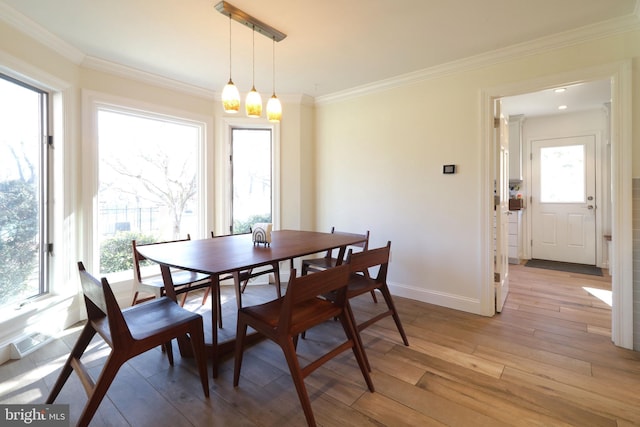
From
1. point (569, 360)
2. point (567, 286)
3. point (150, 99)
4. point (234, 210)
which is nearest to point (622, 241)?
point (569, 360)

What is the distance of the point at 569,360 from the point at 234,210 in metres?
3.60

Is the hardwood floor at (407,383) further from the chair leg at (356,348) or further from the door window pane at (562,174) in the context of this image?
the door window pane at (562,174)

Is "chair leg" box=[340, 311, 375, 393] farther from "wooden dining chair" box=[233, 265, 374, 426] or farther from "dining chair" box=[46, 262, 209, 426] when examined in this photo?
"dining chair" box=[46, 262, 209, 426]

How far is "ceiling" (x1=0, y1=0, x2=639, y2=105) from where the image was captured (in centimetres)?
204

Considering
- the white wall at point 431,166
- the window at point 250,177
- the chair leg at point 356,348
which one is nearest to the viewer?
the chair leg at point 356,348

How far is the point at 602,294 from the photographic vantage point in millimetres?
3420

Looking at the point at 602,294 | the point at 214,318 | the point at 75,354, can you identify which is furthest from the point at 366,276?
the point at 602,294

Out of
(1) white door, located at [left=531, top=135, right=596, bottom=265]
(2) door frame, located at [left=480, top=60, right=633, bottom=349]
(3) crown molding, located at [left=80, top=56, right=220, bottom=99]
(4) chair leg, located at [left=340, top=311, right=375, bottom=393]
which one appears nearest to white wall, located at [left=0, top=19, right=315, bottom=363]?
(3) crown molding, located at [left=80, top=56, right=220, bottom=99]

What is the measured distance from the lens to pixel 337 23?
225 cm

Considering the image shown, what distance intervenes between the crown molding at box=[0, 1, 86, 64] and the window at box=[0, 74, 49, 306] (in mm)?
377

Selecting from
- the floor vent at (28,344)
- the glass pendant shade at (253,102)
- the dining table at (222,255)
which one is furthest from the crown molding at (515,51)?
the floor vent at (28,344)

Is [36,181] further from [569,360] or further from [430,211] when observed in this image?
[569,360]

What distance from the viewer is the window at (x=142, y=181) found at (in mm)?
3029

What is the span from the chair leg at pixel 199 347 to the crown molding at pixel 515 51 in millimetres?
3066
